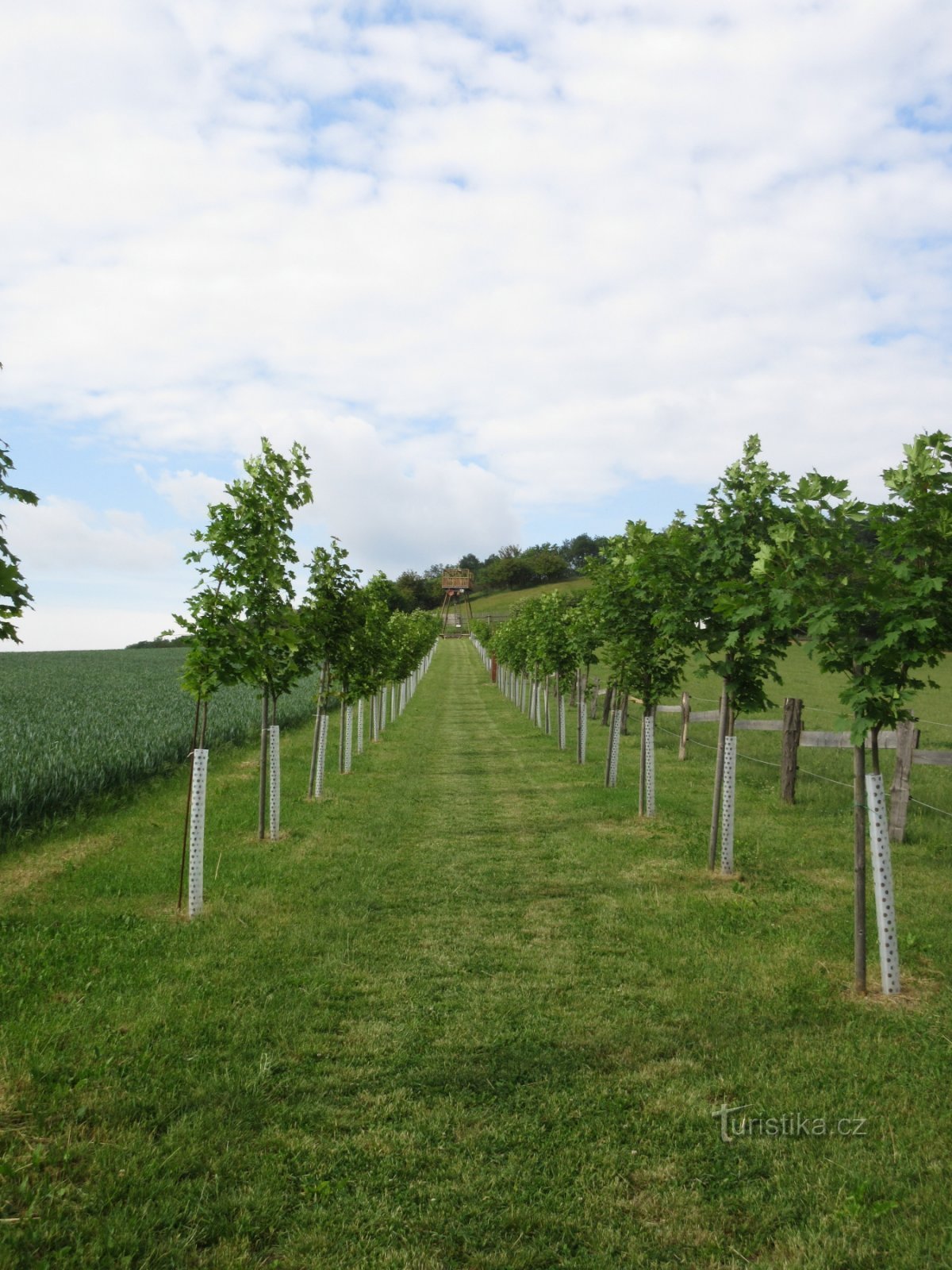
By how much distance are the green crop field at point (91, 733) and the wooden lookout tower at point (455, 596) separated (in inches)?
4462

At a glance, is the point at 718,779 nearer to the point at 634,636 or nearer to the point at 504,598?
the point at 634,636

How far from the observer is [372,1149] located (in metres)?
4.57

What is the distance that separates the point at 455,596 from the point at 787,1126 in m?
167

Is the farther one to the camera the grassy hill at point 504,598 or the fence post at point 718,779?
the grassy hill at point 504,598

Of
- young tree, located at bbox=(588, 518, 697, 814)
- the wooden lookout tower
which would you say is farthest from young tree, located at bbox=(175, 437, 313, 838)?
the wooden lookout tower

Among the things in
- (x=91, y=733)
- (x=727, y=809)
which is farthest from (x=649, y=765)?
(x=91, y=733)

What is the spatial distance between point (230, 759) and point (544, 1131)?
1741 centimetres

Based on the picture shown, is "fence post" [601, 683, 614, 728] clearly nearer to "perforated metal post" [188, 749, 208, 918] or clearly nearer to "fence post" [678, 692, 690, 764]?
"fence post" [678, 692, 690, 764]

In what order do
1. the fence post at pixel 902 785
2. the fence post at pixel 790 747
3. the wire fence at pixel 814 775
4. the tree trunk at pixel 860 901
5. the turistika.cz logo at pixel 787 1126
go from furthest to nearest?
1. the fence post at pixel 790 747
2. the wire fence at pixel 814 775
3. the fence post at pixel 902 785
4. the tree trunk at pixel 860 901
5. the turistika.cz logo at pixel 787 1126

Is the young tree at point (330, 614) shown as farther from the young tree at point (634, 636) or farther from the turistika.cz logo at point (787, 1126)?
the turistika.cz logo at point (787, 1126)

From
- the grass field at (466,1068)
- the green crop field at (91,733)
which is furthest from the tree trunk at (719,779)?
the green crop field at (91,733)

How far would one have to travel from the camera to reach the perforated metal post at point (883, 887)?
260 inches

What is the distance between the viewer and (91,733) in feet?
64.6

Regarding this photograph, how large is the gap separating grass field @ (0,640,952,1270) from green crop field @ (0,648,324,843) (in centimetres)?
302
